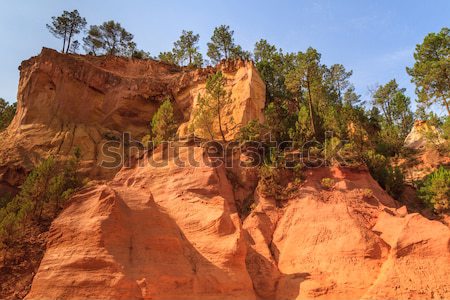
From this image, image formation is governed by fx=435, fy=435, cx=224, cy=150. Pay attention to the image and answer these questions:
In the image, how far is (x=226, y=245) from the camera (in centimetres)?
1894

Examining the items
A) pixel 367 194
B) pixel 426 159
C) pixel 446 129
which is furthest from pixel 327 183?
pixel 426 159

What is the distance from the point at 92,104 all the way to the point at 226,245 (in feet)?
71.7

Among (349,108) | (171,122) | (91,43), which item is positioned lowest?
(171,122)

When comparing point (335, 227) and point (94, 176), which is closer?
point (335, 227)

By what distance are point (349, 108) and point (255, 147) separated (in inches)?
398

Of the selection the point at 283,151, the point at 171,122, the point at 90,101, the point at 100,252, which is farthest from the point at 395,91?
the point at 100,252

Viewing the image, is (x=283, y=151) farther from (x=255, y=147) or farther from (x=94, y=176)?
(x=94, y=176)

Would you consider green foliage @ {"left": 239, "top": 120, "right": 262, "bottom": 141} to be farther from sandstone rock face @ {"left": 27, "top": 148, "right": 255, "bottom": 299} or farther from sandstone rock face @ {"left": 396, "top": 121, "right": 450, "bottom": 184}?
sandstone rock face @ {"left": 396, "top": 121, "right": 450, "bottom": 184}

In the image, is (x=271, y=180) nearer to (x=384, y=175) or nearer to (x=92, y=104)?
(x=384, y=175)

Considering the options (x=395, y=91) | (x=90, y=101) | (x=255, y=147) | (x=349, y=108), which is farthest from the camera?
(x=395, y=91)

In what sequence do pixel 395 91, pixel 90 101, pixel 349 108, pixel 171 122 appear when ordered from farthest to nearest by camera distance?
1. pixel 395 91
2. pixel 90 101
3. pixel 349 108
4. pixel 171 122

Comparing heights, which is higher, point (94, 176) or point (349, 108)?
point (349, 108)

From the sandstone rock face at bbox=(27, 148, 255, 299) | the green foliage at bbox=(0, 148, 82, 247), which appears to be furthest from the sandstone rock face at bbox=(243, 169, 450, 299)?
the green foliage at bbox=(0, 148, 82, 247)

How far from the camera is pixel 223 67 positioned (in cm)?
3641
